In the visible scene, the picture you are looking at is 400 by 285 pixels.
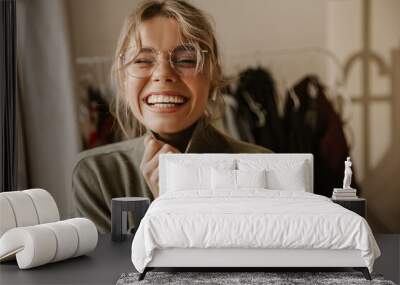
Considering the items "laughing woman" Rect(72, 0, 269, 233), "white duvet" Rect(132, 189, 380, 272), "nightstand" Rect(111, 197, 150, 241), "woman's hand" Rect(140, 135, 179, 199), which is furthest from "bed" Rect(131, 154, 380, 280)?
"laughing woman" Rect(72, 0, 269, 233)

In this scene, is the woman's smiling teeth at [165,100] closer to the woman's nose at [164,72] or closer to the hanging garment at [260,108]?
the woman's nose at [164,72]

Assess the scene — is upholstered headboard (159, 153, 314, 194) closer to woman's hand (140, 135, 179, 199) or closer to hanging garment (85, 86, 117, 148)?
woman's hand (140, 135, 179, 199)

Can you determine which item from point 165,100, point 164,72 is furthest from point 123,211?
point 164,72

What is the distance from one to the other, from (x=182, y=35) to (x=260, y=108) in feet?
3.65

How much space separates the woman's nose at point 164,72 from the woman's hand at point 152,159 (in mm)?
642

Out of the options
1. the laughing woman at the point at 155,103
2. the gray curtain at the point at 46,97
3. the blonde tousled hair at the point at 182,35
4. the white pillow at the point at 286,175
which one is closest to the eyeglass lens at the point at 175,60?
the laughing woman at the point at 155,103

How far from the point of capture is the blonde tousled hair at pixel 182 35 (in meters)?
7.00

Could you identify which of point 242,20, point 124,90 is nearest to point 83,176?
point 124,90

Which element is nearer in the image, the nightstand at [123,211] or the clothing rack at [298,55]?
the nightstand at [123,211]

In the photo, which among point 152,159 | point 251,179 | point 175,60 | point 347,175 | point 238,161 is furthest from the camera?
point 152,159

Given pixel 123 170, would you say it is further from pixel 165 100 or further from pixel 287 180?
pixel 287 180

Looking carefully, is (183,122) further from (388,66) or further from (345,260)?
(345,260)

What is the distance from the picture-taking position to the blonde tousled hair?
7.00 m

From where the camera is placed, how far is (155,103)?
6.99 metres
